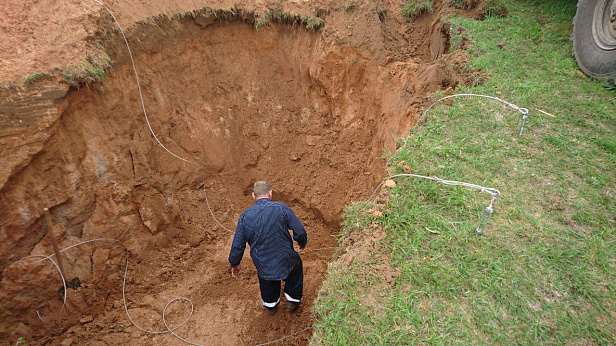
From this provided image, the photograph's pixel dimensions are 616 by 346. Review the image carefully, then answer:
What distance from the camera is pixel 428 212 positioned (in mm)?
3145

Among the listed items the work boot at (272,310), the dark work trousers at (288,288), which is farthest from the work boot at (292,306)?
the work boot at (272,310)

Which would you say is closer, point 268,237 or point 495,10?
point 268,237

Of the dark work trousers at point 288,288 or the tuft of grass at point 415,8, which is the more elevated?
the tuft of grass at point 415,8

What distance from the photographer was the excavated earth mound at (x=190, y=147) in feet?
13.0

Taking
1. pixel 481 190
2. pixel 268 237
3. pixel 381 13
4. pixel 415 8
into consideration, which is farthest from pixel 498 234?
pixel 415 8

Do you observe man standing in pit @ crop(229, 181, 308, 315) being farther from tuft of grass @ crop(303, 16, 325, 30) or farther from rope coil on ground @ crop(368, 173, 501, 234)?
tuft of grass @ crop(303, 16, 325, 30)

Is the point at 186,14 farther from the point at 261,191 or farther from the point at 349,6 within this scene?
the point at 261,191

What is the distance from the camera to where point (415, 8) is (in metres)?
5.95

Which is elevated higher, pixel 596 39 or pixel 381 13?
pixel 381 13

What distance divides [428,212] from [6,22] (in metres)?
5.27

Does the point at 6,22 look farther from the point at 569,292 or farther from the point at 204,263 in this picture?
the point at 569,292

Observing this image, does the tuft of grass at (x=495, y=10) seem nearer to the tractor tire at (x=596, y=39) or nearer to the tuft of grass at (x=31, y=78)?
the tractor tire at (x=596, y=39)

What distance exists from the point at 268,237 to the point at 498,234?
214 cm

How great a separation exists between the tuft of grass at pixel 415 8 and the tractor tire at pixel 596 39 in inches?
87.6
